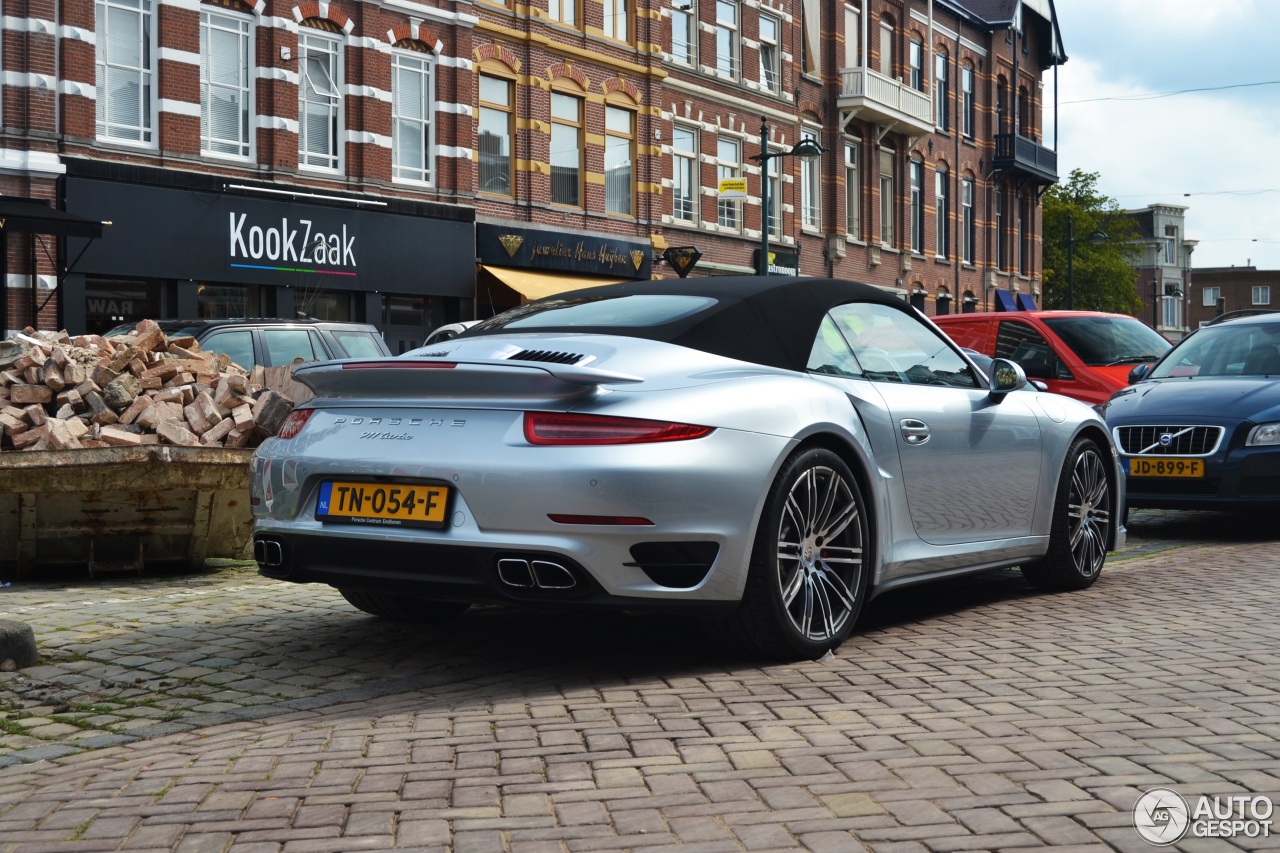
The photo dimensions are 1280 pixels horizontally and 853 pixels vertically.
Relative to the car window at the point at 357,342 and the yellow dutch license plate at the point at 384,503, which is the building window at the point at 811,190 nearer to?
the car window at the point at 357,342

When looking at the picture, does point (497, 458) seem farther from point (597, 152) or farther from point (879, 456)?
point (597, 152)

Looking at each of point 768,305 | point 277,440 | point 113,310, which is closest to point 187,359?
point 277,440

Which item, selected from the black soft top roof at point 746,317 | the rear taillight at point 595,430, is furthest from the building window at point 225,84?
the rear taillight at point 595,430

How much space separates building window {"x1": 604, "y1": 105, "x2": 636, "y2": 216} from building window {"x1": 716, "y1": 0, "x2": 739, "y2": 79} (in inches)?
153

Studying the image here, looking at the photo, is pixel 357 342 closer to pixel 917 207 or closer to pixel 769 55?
pixel 769 55

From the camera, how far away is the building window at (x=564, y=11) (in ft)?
91.5

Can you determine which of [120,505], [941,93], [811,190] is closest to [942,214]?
[941,93]

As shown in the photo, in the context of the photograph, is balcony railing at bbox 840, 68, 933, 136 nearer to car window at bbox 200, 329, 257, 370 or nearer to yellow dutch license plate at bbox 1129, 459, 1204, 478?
car window at bbox 200, 329, 257, 370

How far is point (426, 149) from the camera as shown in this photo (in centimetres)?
2533

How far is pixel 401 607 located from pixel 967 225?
4254 centimetres

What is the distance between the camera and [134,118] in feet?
68.3

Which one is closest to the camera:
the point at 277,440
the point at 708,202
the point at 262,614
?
the point at 277,440

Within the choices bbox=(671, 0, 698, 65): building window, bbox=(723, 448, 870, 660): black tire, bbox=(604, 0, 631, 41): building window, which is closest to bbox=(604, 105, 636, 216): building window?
bbox=(604, 0, 631, 41): building window

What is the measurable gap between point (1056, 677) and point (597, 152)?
82.5 feet
